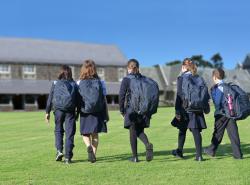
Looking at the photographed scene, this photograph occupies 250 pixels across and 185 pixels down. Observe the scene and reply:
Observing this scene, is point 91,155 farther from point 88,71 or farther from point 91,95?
point 88,71

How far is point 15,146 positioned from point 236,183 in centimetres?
714

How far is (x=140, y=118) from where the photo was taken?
8719 millimetres

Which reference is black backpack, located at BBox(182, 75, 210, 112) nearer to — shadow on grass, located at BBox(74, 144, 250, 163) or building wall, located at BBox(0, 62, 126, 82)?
shadow on grass, located at BBox(74, 144, 250, 163)

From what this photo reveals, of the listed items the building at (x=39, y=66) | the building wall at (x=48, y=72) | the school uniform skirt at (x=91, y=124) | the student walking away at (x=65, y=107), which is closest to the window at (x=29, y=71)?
the building at (x=39, y=66)

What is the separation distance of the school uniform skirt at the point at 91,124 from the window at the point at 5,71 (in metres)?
46.6

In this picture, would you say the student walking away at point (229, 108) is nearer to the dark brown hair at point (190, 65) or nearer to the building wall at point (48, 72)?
the dark brown hair at point (190, 65)

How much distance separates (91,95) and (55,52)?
165 feet

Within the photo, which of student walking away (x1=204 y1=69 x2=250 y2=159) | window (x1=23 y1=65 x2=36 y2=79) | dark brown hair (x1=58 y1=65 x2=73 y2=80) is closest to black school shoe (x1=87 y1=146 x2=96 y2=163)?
dark brown hair (x1=58 y1=65 x2=73 y2=80)

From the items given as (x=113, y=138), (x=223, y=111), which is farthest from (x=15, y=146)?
(x=223, y=111)

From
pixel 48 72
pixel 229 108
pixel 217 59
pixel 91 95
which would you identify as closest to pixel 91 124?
pixel 91 95

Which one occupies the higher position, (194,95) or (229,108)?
(194,95)

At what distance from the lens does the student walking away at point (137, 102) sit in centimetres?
854

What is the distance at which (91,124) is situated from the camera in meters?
8.76

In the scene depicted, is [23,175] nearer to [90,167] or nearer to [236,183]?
[90,167]
